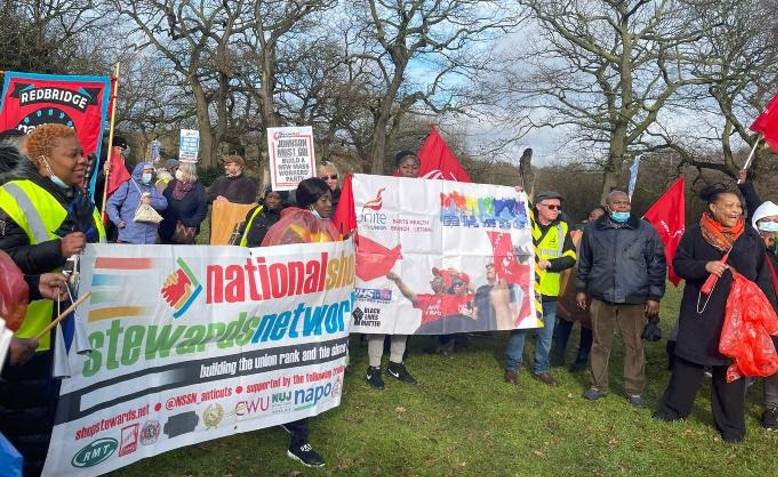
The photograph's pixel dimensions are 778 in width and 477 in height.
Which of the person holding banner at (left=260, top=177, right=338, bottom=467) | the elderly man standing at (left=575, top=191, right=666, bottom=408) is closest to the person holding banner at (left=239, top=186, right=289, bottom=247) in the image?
the person holding banner at (left=260, top=177, right=338, bottom=467)

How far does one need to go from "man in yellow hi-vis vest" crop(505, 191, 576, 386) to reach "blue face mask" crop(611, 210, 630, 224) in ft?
2.26

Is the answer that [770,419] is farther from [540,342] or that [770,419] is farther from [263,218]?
[263,218]

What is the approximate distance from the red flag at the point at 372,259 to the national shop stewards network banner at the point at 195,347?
1.18 meters

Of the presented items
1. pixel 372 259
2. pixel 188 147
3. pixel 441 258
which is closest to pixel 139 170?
pixel 188 147

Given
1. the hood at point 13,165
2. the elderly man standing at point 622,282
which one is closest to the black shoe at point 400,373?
the elderly man standing at point 622,282

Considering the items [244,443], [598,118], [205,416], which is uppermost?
[598,118]

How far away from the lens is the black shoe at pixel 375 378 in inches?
240

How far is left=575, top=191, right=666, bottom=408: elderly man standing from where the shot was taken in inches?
240

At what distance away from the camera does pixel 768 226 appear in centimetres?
586

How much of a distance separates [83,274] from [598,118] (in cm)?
2552

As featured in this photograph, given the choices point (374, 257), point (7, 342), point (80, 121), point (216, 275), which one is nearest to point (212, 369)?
point (216, 275)

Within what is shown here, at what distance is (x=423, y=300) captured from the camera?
6.27 m

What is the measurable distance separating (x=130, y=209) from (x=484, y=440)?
4844 millimetres

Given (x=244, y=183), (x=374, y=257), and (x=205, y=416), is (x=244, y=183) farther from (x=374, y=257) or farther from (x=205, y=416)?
(x=205, y=416)
